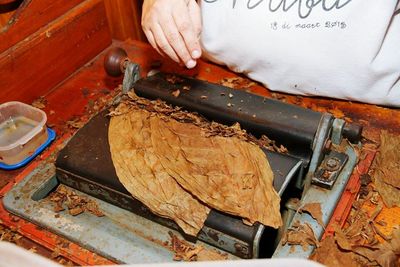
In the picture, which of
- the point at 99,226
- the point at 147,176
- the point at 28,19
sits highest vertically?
the point at 28,19

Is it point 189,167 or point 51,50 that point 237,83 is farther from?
point 51,50

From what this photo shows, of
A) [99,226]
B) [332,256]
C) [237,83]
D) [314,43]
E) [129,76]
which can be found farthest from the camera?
[237,83]

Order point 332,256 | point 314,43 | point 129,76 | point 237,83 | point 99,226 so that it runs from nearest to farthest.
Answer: point 332,256, point 99,226, point 314,43, point 129,76, point 237,83

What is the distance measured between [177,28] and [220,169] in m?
0.33

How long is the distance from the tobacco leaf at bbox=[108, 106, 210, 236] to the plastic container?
24cm

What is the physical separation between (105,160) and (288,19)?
0.55m

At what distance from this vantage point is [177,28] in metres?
0.98

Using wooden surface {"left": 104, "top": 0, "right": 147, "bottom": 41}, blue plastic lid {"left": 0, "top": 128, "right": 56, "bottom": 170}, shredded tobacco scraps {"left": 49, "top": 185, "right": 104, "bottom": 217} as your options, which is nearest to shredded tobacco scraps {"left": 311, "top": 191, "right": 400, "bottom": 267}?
shredded tobacco scraps {"left": 49, "top": 185, "right": 104, "bottom": 217}

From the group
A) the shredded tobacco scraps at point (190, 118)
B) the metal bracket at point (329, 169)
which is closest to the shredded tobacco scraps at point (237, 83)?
the shredded tobacco scraps at point (190, 118)

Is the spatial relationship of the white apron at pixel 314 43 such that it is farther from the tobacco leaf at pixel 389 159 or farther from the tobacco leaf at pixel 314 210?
the tobacco leaf at pixel 314 210

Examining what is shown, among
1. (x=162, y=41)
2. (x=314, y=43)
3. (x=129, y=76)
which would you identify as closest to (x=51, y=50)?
(x=129, y=76)

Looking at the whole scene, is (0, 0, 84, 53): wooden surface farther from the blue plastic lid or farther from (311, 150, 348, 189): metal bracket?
(311, 150, 348, 189): metal bracket

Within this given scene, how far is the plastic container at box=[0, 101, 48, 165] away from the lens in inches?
43.6

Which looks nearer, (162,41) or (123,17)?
(162,41)
